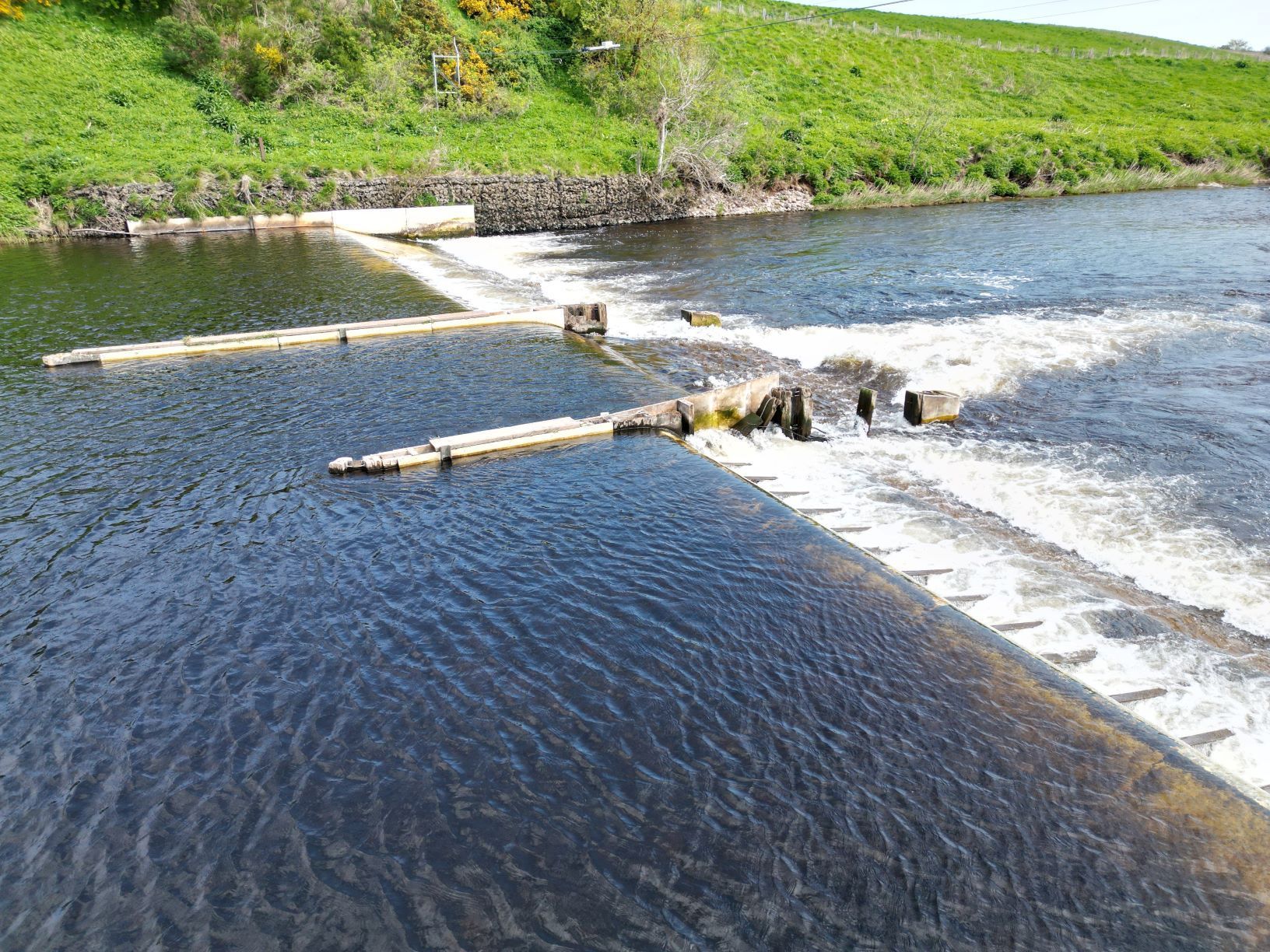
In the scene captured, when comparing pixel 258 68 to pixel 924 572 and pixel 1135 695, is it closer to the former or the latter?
pixel 924 572

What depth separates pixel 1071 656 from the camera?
9.12 m

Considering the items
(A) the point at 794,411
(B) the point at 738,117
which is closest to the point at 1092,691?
(A) the point at 794,411

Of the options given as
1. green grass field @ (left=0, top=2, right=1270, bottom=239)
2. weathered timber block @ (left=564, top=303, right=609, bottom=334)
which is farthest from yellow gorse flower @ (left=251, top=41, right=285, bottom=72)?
weathered timber block @ (left=564, top=303, right=609, bottom=334)

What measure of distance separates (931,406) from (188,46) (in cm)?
5972

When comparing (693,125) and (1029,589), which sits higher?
(693,125)

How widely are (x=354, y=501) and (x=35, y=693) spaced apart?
5.27 metres

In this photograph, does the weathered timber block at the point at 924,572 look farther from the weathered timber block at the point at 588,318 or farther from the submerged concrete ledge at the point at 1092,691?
the weathered timber block at the point at 588,318

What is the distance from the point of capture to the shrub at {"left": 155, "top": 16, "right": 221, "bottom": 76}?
52938mm

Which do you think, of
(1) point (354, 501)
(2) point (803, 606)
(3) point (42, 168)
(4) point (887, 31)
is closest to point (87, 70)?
(3) point (42, 168)

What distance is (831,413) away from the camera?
17484 millimetres

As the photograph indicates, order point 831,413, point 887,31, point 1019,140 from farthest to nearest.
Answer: point 887,31 → point 1019,140 → point 831,413

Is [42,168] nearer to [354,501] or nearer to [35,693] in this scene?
[354,501]

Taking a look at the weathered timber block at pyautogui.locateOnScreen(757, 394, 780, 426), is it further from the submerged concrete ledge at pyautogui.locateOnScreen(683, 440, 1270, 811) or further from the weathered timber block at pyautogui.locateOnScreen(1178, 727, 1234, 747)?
the weathered timber block at pyautogui.locateOnScreen(1178, 727, 1234, 747)

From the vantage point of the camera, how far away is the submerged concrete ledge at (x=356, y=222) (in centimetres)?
4159
